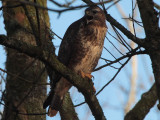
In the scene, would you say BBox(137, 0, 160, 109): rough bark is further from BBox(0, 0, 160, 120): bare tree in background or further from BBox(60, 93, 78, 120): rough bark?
BBox(60, 93, 78, 120): rough bark

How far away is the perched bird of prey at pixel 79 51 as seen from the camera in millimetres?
4449

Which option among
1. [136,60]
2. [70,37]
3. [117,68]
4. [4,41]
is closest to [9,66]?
[70,37]

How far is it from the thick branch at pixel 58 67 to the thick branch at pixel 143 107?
61 centimetres

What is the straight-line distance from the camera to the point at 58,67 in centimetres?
307

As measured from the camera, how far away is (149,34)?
9.55ft

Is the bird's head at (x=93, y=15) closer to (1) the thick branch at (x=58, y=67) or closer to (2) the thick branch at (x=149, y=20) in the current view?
(1) the thick branch at (x=58, y=67)

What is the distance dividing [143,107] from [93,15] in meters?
1.66

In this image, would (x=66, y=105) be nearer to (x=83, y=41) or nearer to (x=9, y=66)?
(x=83, y=41)

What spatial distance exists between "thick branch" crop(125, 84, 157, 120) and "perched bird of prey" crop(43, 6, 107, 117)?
77cm

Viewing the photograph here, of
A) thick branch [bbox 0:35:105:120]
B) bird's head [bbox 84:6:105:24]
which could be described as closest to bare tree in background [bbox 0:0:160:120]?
thick branch [bbox 0:35:105:120]

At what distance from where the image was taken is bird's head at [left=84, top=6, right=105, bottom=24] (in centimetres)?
484

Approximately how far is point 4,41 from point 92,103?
3.94 feet

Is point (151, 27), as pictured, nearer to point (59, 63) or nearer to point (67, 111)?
point (59, 63)

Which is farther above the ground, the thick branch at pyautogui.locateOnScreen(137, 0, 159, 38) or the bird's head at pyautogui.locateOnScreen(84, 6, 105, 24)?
the bird's head at pyautogui.locateOnScreen(84, 6, 105, 24)
